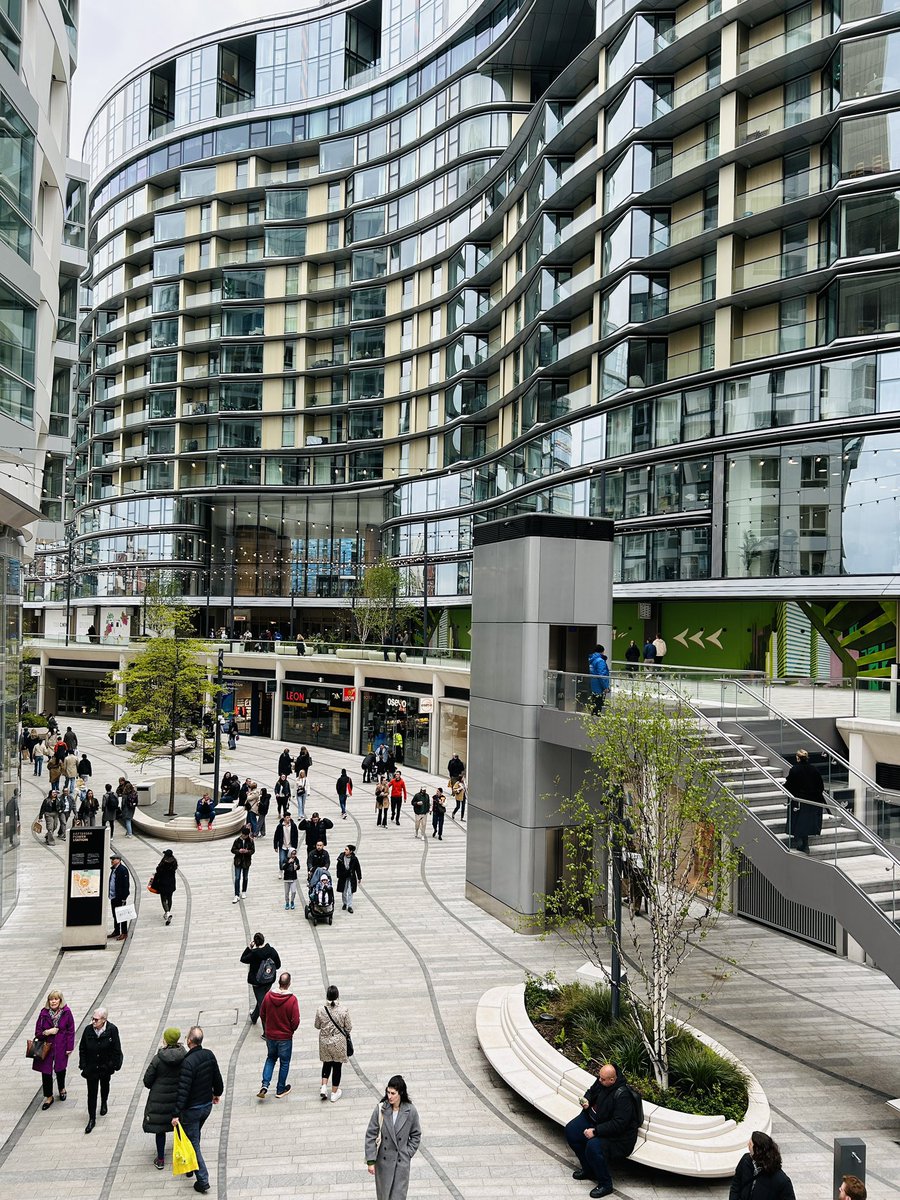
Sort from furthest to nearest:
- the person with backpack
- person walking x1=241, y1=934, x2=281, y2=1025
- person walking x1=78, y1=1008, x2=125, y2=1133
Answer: person walking x1=241, y1=934, x2=281, y2=1025 → person walking x1=78, y1=1008, x2=125, y2=1133 → the person with backpack

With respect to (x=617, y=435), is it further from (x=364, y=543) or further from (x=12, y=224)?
(x=364, y=543)

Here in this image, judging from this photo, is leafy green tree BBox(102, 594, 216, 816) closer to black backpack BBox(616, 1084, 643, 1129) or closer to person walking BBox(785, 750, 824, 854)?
person walking BBox(785, 750, 824, 854)

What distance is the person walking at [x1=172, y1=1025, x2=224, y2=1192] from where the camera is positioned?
9195mm

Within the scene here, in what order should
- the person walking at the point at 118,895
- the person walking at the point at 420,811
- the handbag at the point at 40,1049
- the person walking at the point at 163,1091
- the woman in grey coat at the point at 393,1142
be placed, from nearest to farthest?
the woman in grey coat at the point at 393,1142 < the person walking at the point at 163,1091 < the handbag at the point at 40,1049 < the person walking at the point at 118,895 < the person walking at the point at 420,811

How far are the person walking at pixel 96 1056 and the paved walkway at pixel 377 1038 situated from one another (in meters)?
0.43

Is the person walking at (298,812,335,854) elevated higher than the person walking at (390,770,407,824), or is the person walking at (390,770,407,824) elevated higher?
the person walking at (298,812,335,854)

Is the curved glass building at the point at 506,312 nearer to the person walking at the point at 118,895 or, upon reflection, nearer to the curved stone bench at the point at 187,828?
the curved stone bench at the point at 187,828

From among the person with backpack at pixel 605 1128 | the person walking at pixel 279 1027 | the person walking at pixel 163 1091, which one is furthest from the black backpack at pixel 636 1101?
the person walking at pixel 163 1091

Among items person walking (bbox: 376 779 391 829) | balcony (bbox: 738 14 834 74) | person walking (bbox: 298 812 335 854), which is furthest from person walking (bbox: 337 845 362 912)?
balcony (bbox: 738 14 834 74)

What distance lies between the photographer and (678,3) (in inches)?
1152

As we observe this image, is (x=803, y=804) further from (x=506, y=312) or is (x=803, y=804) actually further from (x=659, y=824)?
(x=506, y=312)

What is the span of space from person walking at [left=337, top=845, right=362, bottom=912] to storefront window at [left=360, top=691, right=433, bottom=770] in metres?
16.9

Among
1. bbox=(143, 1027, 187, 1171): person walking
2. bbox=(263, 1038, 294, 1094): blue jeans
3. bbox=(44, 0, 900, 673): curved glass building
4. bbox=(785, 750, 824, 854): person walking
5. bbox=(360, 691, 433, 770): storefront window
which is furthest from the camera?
bbox=(360, 691, 433, 770): storefront window

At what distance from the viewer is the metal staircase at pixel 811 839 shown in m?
11.5
